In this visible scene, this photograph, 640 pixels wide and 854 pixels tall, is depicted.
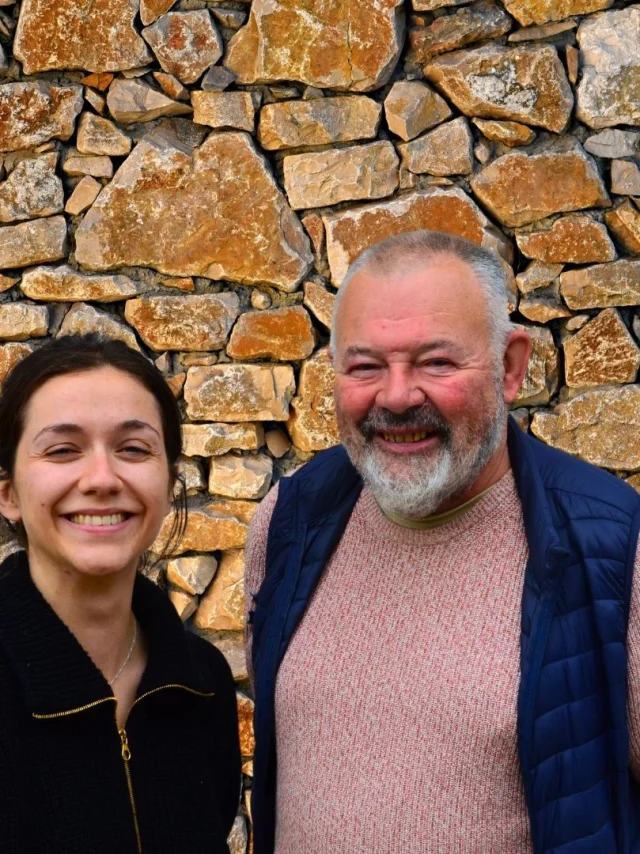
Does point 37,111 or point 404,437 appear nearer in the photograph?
point 404,437

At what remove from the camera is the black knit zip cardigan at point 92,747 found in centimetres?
150

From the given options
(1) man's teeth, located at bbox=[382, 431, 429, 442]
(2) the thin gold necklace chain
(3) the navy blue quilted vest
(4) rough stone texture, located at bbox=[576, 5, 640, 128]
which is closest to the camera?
(3) the navy blue quilted vest

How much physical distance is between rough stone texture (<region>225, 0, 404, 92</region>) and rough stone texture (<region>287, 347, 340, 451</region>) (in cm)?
78

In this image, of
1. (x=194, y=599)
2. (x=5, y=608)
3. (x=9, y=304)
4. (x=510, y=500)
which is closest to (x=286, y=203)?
(x=9, y=304)

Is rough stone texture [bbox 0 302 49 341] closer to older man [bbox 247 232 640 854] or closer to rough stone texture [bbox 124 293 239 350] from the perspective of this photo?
rough stone texture [bbox 124 293 239 350]

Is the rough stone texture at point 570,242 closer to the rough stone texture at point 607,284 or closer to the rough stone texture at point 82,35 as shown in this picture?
the rough stone texture at point 607,284

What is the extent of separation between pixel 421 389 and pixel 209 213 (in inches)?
57.3

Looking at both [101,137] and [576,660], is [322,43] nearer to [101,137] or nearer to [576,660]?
[101,137]

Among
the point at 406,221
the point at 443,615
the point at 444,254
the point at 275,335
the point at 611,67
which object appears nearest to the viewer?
the point at 443,615

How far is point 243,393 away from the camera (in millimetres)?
3080

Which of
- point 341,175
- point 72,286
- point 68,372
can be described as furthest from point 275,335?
point 68,372

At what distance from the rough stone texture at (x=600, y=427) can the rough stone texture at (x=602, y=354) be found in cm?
4

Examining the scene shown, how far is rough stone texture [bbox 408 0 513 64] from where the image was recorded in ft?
9.44

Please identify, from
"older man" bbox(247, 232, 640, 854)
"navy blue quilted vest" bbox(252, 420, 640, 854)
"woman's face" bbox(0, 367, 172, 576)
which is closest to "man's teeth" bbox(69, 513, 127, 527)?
"woman's face" bbox(0, 367, 172, 576)
